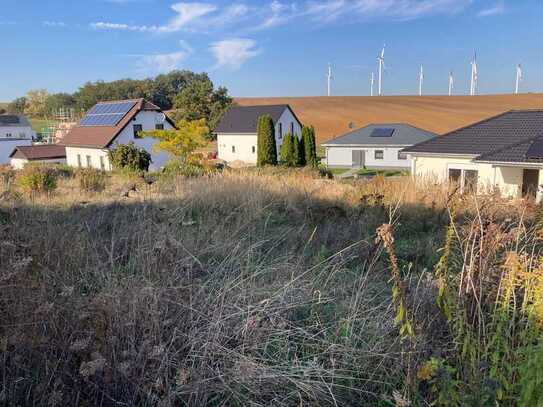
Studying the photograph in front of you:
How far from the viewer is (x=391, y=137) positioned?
4109cm

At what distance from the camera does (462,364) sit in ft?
7.87

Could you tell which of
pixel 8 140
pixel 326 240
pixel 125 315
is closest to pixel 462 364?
pixel 125 315

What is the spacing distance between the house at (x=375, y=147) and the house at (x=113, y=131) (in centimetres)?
1689

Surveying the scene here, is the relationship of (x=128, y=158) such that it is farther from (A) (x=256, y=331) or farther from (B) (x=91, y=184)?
(A) (x=256, y=331)

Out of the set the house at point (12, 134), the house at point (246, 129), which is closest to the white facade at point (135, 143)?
the house at point (246, 129)

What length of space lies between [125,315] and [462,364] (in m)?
1.99

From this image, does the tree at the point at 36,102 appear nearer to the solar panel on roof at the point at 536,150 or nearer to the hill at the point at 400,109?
the hill at the point at 400,109

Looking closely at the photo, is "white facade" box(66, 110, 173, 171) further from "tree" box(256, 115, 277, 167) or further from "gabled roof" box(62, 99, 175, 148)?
"tree" box(256, 115, 277, 167)

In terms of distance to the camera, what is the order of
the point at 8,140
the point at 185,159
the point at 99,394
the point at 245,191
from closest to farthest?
the point at 99,394
the point at 245,191
the point at 185,159
the point at 8,140

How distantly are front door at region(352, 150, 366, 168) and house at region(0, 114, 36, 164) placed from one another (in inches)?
1553

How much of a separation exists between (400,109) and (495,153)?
6674 centimetres

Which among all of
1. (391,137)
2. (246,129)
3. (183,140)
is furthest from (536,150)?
(246,129)

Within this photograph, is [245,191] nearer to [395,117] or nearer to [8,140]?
[8,140]

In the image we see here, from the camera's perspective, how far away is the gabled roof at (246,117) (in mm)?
42459
